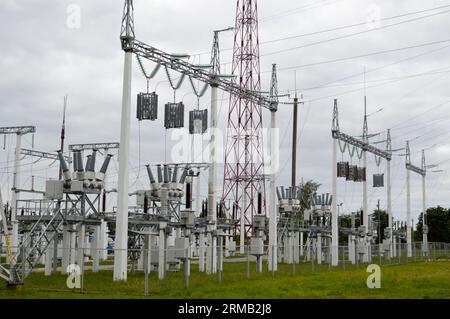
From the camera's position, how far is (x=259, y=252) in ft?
112

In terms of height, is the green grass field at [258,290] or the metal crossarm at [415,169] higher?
the metal crossarm at [415,169]

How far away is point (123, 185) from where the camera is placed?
27.2 m

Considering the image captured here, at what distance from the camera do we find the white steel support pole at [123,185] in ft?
86.6

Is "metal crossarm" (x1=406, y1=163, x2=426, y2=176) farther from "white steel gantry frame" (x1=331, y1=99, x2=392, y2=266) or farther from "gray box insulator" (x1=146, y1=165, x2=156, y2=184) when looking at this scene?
"gray box insulator" (x1=146, y1=165, x2=156, y2=184)

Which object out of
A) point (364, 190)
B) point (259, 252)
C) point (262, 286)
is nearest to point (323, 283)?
point (262, 286)

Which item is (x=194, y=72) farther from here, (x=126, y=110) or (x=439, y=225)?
(x=439, y=225)

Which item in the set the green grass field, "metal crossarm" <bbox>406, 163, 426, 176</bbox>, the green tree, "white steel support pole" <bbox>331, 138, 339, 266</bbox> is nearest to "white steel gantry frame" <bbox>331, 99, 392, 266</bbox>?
"white steel support pole" <bbox>331, 138, 339, 266</bbox>

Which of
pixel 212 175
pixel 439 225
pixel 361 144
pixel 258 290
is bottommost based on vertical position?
pixel 258 290

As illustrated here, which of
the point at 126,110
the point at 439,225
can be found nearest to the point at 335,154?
the point at 126,110

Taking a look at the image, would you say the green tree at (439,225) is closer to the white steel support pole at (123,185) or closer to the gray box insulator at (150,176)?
A: the gray box insulator at (150,176)

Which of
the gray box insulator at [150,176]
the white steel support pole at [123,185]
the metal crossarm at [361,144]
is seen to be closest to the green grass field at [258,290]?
the white steel support pole at [123,185]

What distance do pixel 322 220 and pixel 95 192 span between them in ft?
93.0
